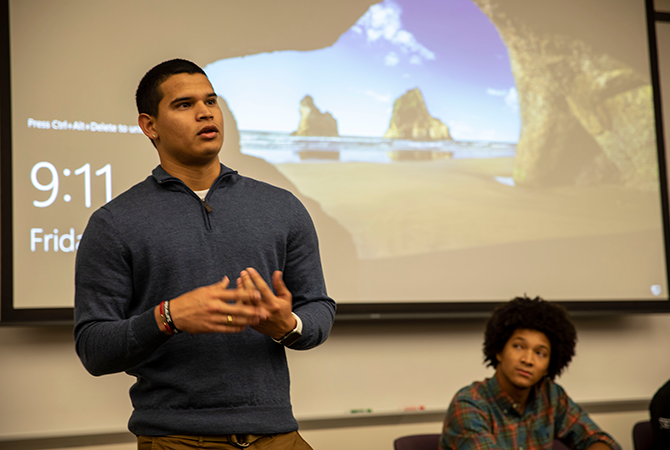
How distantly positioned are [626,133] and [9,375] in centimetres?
349

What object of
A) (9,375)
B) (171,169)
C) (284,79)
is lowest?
(9,375)

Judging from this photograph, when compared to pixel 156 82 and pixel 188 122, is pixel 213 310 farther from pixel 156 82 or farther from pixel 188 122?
pixel 156 82

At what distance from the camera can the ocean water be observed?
3.10 meters

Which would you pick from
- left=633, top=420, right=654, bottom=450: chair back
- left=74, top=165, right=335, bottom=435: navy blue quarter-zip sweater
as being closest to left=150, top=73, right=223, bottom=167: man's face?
left=74, top=165, right=335, bottom=435: navy blue quarter-zip sweater

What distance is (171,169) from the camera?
1.41 metres

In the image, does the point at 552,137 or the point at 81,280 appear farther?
the point at 552,137

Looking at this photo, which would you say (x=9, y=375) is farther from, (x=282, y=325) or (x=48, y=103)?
(x=282, y=325)

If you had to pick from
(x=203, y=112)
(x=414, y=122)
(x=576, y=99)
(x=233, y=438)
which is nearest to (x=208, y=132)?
(x=203, y=112)

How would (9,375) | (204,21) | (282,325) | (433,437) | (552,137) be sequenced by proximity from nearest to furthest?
(282,325) < (433,437) < (9,375) < (204,21) < (552,137)

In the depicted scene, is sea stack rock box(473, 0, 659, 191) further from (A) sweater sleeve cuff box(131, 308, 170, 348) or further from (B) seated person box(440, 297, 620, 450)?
(A) sweater sleeve cuff box(131, 308, 170, 348)

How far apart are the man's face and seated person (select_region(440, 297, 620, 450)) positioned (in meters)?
1.40

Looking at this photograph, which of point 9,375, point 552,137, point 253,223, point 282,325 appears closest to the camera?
point 282,325

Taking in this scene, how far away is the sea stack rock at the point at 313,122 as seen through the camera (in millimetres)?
3184

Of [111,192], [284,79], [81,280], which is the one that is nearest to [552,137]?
[284,79]
